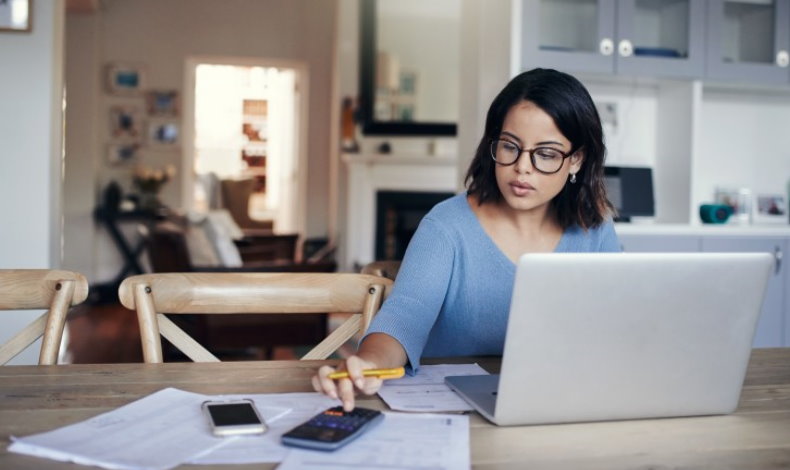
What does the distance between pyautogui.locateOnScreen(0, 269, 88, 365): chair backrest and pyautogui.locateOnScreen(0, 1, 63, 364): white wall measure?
6.86 ft

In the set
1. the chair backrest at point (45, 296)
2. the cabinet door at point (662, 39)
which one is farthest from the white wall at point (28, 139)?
the cabinet door at point (662, 39)

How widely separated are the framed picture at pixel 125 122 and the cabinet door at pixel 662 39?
16.9 feet

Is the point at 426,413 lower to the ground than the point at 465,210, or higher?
lower

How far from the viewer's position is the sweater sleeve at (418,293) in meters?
1.33

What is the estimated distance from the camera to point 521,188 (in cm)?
153

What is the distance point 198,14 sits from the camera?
7574 mm

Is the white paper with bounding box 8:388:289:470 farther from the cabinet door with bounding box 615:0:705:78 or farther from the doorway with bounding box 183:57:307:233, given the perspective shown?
the doorway with bounding box 183:57:307:233

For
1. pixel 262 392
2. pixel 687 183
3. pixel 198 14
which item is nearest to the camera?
pixel 262 392

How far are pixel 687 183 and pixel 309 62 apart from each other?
15.9 feet

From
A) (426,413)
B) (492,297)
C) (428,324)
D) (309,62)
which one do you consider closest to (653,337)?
(426,413)

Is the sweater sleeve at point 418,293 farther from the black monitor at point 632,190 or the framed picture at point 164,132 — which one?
the framed picture at point 164,132

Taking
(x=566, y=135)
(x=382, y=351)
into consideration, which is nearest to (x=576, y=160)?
(x=566, y=135)

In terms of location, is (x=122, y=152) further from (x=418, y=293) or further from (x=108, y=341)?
(x=418, y=293)

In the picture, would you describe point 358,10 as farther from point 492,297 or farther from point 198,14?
point 492,297
